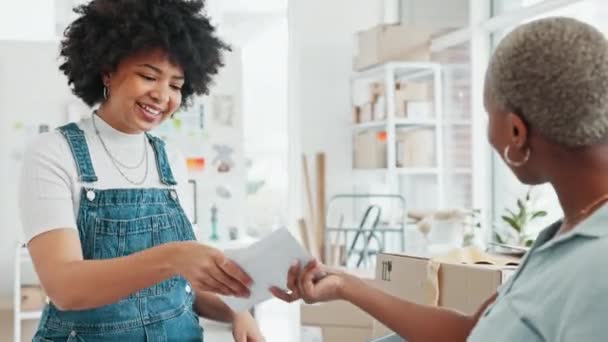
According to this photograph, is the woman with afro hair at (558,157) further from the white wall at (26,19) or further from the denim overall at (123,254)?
the white wall at (26,19)

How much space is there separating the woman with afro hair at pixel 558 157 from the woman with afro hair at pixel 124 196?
1.80 feet

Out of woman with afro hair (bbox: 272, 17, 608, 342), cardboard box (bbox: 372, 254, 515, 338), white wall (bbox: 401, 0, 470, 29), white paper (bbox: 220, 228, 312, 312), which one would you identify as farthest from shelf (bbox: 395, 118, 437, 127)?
woman with afro hair (bbox: 272, 17, 608, 342)

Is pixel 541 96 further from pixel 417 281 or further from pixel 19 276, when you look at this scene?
pixel 19 276

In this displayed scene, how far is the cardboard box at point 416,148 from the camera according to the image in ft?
16.0

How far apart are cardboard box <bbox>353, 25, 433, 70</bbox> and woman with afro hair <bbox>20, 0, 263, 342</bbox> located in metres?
3.20

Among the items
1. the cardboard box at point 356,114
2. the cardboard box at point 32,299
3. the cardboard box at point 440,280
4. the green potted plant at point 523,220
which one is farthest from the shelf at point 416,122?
the cardboard box at point 440,280

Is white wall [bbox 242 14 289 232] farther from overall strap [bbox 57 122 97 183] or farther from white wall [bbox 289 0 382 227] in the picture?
overall strap [bbox 57 122 97 183]

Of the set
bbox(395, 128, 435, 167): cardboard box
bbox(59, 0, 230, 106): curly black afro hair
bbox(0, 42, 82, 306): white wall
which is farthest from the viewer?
bbox(395, 128, 435, 167): cardboard box

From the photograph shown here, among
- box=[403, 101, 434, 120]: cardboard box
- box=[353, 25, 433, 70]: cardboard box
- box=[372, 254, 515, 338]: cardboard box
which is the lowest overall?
box=[372, 254, 515, 338]: cardboard box

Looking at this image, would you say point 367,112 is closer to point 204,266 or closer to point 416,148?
point 416,148

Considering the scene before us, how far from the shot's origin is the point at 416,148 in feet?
16.1

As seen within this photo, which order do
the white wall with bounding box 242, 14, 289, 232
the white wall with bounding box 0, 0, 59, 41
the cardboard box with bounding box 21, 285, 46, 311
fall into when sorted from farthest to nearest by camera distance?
the white wall with bounding box 242, 14, 289, 232
the white wall with bounding box 0, 0, 59, 41
the cardboard box with bounding box 21, 285, 46, 311

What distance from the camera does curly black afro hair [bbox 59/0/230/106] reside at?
5.00 feet

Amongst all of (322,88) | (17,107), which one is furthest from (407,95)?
(17,107)
